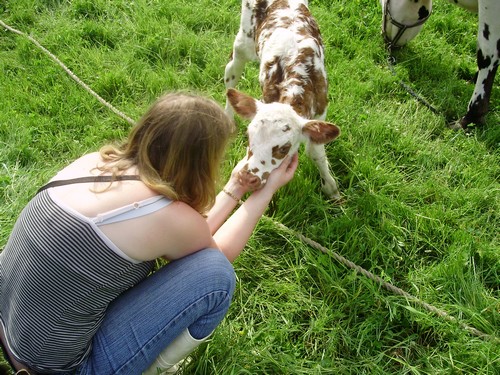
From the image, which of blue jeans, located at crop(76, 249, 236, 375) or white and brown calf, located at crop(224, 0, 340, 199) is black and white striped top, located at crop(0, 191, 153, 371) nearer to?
blue jeans, located at crop(76, 249, 236, 375)

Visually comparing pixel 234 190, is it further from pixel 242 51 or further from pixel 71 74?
pixel 71 74

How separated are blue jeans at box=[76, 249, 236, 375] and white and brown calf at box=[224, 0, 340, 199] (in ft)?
2.66

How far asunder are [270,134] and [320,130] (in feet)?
1.10

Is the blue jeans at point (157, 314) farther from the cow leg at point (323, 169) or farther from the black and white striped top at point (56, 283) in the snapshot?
the cow leg at point (323, 169)

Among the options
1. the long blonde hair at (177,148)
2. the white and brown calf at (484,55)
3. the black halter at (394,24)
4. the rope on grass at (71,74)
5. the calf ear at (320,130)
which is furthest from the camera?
the black halter at (394,24)

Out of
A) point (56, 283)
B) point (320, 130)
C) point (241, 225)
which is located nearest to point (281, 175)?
point (320, 130)

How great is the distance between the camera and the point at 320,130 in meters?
3.26

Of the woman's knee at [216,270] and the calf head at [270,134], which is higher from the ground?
the calf head at [270,134]

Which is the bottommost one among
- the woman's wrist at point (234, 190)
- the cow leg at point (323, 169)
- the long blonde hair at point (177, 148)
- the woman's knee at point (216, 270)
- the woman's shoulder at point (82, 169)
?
the cow leg at point (323, 169)

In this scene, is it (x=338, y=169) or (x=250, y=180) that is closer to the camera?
(x=250, y=180)

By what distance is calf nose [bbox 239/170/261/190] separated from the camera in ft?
9.76

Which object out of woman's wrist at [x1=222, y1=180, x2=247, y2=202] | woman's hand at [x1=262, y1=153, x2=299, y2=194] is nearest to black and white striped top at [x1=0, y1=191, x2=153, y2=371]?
woman's wrist at [x1=222, y1=180, x2=247, y2=202]

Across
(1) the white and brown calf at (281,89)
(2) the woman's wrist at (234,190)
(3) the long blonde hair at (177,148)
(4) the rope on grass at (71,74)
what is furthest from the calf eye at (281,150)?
(4) the rope on grass at (71,74)

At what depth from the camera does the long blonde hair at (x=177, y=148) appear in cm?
218
